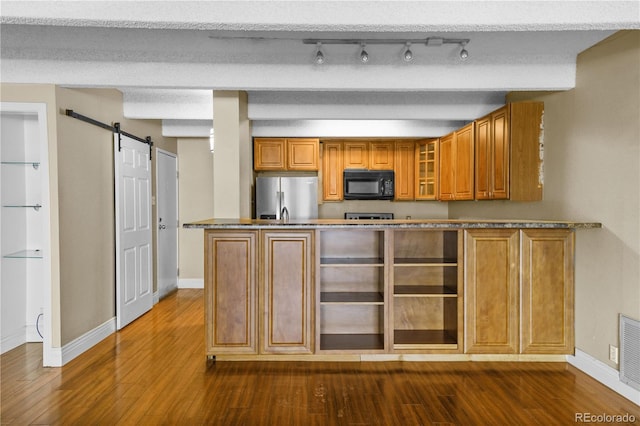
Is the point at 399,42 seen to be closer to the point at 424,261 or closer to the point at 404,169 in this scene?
the point at 424,261

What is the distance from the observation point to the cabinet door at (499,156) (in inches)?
141

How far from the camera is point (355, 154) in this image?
5.89 meters

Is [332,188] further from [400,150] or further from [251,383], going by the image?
[251,383]

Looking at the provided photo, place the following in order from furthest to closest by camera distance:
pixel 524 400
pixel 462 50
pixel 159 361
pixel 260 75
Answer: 1. pixel 159 361
2. pixel 260 75
3. pixel 462 50
4. pixel 524 400

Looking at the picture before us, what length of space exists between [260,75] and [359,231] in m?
1.54

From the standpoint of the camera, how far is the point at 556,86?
317cm

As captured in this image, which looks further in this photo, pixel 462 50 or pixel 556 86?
pixel 556 86

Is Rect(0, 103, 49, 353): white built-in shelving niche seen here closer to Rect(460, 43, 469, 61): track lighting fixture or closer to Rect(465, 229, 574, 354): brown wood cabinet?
Rect(460, 43, 469, 61): track lighting fixture

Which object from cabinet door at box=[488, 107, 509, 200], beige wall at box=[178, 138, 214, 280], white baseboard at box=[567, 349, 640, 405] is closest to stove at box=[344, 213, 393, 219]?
beige wall at box=[178, 138, 214, 280]

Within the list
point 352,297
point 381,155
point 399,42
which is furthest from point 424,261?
point 381,155

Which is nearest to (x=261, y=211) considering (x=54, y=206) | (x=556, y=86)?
(x=54, y=206)

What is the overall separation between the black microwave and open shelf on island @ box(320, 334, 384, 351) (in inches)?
106

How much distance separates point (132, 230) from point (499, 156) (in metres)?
3.95

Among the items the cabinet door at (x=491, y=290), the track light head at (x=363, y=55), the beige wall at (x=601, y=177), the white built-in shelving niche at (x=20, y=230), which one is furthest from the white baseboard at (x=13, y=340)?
the beige wall at (x=601, y=177)
